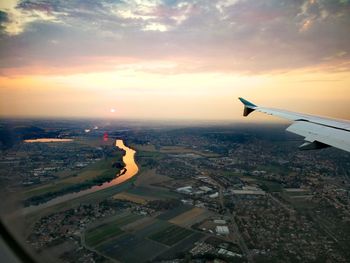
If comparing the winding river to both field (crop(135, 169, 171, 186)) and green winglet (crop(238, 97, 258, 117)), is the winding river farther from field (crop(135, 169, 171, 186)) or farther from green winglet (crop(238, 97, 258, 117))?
green winglet (crop(238, 97, 258, 117))

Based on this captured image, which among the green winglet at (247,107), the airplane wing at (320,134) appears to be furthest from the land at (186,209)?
the green winglet at (247,107)

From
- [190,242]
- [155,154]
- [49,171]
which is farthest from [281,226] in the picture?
[155,154]

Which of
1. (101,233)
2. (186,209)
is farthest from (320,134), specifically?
(186,209)

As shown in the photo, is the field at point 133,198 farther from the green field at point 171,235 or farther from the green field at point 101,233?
the green field at point 171,235

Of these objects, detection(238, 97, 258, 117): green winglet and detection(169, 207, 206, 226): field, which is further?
detection(169, 207, 206, 226): field

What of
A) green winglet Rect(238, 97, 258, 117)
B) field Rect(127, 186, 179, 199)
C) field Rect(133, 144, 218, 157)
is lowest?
field Rect(127, 186, 179, 199)

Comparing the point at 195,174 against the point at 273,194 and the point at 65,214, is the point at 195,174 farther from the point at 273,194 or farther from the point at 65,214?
the point at 65,214

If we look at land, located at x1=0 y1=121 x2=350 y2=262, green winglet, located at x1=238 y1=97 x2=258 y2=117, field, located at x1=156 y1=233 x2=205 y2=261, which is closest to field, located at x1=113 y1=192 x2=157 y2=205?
land, located at x1=0 y1=121 x2=350 y2=262
